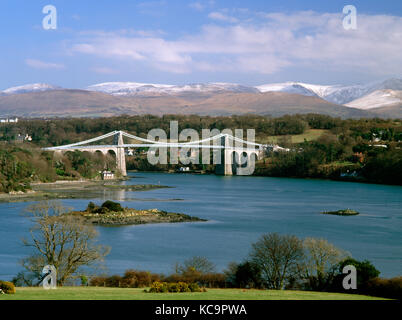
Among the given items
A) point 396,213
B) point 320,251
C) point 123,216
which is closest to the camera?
point 320,251

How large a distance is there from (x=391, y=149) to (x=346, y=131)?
6.04m

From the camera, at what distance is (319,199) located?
61.0ft

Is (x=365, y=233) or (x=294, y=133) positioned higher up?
(x=294, y=133)

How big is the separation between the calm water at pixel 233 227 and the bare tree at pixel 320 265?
1.06 meters

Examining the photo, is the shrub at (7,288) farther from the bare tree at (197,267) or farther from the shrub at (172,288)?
the bare tree at (197,267)

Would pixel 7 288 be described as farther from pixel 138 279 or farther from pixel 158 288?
pixel 138 279

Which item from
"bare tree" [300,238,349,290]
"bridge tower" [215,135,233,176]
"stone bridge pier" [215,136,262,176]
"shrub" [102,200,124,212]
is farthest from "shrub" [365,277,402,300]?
"bridge tower" [215,135,233,176]

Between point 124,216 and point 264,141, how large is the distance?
75.8 feet

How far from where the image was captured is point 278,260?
7.11 meters

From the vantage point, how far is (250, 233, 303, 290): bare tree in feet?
22.6

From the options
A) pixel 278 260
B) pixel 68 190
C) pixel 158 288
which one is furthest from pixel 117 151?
pixel 158 288

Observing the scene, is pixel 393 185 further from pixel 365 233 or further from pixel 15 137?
pixel 15 137

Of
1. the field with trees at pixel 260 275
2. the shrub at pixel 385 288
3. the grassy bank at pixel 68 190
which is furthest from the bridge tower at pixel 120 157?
the shrub at pixel 385 288
